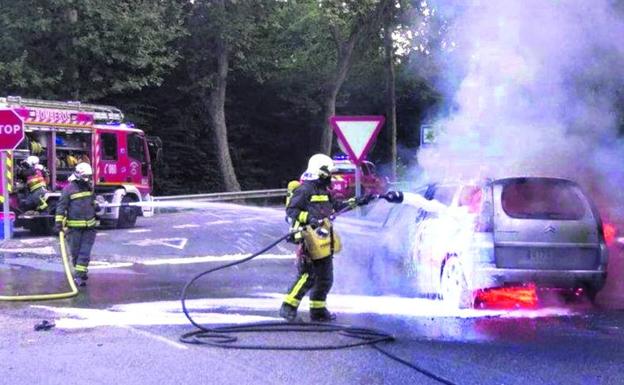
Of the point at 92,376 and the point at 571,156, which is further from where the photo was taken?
the point at 571,156

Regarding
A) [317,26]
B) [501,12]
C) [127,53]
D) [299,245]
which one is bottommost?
[299,245]

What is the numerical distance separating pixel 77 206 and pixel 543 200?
5.68 meters

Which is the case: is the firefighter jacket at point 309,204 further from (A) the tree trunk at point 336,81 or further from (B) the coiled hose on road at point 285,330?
(A) the tree trunk at point 336,81

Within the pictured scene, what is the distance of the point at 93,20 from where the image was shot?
2241 cm

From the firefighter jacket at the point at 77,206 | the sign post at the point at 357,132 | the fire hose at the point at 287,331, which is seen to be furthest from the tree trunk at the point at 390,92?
the fire hose at the point at 287,331

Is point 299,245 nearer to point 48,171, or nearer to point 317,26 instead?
point 48,171

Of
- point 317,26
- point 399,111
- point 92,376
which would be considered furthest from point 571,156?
point 399,111

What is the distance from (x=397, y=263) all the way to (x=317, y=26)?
21.0 m

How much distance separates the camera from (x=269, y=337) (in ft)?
20.3

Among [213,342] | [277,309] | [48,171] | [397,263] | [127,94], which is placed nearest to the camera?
[213,342]

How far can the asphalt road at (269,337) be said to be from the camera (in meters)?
5.07

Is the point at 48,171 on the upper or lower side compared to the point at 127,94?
lower

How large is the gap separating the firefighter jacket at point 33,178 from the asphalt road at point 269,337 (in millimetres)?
4224

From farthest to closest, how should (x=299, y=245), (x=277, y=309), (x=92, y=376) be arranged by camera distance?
(x=277, y=309) → (x=299, y=245) → (x=92, y=376)
